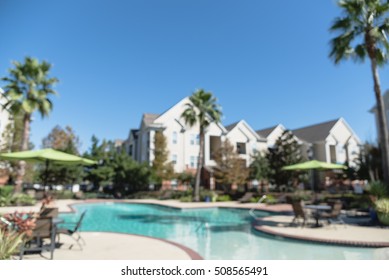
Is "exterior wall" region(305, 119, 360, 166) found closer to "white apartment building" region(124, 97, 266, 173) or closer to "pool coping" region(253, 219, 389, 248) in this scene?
"white apartment building" region(124, 97, 266, 173)

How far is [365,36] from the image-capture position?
8617mm

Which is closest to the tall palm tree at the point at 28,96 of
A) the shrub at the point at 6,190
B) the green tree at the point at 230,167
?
the shrub at the point at 6,190

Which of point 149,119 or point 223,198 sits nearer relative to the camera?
point 149,119

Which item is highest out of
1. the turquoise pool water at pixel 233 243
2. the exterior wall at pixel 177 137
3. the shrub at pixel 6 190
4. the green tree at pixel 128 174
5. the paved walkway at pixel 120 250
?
the exterior wall at pixel 177 137

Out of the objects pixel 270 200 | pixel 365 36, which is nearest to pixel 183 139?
pixel 270 200

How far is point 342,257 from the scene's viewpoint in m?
5.81

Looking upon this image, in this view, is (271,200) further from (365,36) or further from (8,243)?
(8,243)

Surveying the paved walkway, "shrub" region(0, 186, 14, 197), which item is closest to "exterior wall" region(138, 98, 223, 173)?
the paved walkway

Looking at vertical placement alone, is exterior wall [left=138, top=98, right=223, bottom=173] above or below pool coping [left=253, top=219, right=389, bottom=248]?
above

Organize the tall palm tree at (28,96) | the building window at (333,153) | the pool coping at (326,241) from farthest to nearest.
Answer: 1. the building window at (333,153)
2. the tall palm tree at (28,96)
3. the pool coping at (326,241)

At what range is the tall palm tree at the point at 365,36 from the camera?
795 cm

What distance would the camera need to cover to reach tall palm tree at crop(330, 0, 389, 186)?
313 inches

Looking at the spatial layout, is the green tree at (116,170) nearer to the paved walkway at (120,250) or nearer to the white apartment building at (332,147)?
the white apartment building at (332,147)
